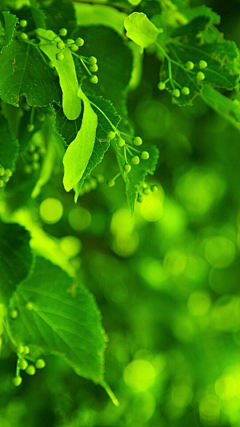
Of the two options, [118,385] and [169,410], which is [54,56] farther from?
[169,410]

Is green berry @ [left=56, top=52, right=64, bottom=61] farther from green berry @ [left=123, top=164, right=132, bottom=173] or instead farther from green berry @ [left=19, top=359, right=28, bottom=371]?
green berry @ [left=19, top=359, right=28, bottom=371]

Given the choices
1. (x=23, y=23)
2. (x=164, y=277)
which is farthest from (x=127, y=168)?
(x=164, y=277)

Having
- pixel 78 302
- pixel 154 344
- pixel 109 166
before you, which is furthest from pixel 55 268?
pixel 154 344

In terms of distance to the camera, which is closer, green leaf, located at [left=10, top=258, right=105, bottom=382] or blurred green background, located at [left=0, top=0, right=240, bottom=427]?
green leaf, located at [left=10, top=258, right=105, bottom=382]

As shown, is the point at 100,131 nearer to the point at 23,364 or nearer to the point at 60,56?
the point at 60,56

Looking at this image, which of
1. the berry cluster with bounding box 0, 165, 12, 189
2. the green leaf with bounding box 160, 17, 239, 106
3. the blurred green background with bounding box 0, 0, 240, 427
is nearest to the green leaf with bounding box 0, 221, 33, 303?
the berry cluster with bounding box 0, 165, 12, 189

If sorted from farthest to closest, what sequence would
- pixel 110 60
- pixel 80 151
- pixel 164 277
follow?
pixel 164 277
pixel 110 60
pixel 80 151

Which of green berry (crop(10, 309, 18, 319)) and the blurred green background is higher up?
green berry (crop(10, 309, 18, 319))

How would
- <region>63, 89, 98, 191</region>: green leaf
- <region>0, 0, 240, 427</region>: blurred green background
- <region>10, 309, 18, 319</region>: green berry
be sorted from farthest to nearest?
<region>0, 0, 240, 427</region>: blurred green background
<region>10, 309, 18, 319</region>: green berry
<region>63, 89, 98, 191</region>: green leaf
